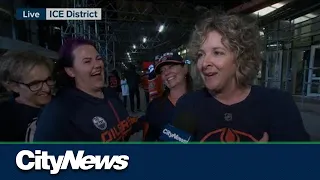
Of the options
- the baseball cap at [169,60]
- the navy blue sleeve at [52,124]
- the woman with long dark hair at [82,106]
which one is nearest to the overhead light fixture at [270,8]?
the baseball cap at [169,60]

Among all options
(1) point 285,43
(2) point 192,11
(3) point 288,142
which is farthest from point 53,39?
(3) point 288,142

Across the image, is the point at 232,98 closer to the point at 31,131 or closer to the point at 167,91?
the point at 31,131

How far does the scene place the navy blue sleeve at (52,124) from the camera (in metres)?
1.17

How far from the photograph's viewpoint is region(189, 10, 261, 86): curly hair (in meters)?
1.00

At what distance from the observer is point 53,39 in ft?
52.4

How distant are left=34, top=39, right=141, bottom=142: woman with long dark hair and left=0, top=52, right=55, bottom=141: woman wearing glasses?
4.1 inches

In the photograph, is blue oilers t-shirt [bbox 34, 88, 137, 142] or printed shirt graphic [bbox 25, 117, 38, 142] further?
printed shirt graphic [bbox 25, 117, 38, 142]

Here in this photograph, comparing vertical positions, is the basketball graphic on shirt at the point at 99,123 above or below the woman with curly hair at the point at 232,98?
below

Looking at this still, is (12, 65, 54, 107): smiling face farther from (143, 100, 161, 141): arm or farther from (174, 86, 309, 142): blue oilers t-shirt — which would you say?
(174, 86, 309, 142): blue oilers t-shirt

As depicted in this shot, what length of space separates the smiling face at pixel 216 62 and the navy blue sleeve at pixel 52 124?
0.66 m

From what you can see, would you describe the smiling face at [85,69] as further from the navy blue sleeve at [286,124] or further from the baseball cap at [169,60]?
the navy blue sleeve at [286,124]

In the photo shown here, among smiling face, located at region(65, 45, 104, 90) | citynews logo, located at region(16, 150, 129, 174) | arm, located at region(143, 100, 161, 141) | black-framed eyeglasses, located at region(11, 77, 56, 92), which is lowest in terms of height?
arm, located at region(143, 100, 161, 141)

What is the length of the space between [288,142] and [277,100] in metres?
0.15

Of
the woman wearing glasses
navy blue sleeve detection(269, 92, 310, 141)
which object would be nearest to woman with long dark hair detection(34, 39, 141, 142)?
the woman wearing glasses
